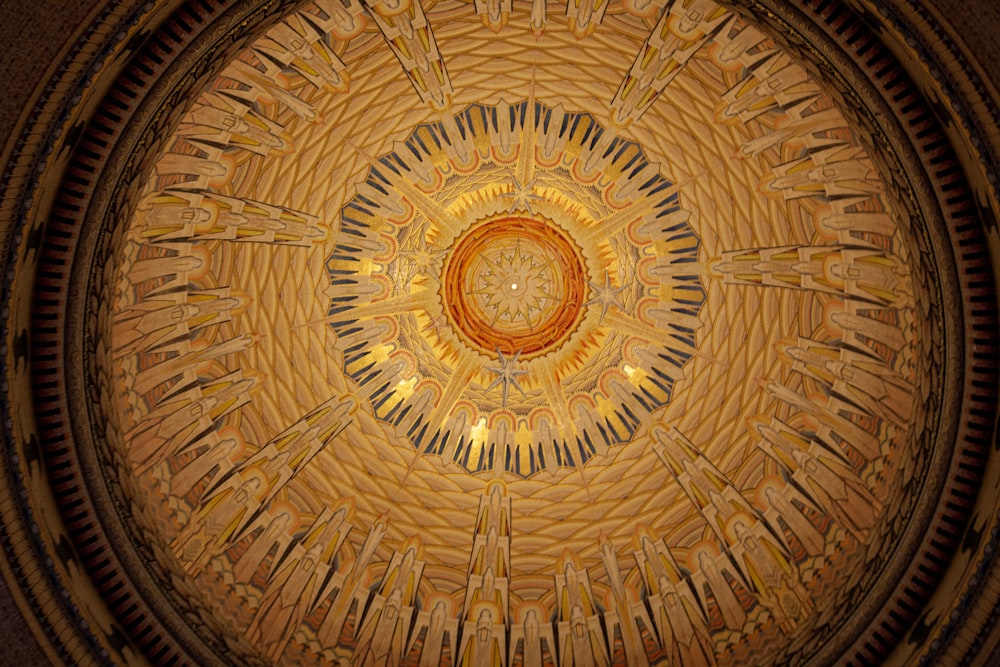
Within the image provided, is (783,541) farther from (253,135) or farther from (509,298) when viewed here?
(253,135)

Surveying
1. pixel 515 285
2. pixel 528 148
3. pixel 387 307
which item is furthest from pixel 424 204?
pixel 515 285

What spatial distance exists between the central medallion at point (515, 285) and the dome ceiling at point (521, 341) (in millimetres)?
65

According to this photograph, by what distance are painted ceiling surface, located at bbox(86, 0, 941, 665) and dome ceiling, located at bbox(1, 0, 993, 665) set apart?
6 cm

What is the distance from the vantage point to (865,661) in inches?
408

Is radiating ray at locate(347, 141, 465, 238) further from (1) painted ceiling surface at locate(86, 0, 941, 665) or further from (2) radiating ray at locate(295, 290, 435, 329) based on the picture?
(2) radiating ray at locate(295, 290, 435, 329)

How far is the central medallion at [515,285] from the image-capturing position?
15.5 metres

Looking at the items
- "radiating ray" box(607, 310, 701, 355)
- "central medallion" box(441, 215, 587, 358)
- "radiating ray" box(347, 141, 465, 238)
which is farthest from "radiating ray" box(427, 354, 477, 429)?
"radiating ray" box(607, 310, 701, 355)

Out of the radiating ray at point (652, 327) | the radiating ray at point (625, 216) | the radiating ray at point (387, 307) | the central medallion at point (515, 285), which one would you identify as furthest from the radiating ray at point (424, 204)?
the radiating ray at point (652, 327)

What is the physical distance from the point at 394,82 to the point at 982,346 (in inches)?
391

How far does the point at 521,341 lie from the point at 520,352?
274 millimetres

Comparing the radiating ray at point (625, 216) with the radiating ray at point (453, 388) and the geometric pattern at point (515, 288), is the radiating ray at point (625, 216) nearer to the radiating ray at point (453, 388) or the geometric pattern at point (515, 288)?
the geometric pattern at point (515, 288)

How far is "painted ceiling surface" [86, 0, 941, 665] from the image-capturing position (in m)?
11.5

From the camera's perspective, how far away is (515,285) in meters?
16.1

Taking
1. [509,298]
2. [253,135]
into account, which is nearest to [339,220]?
[253,135]
